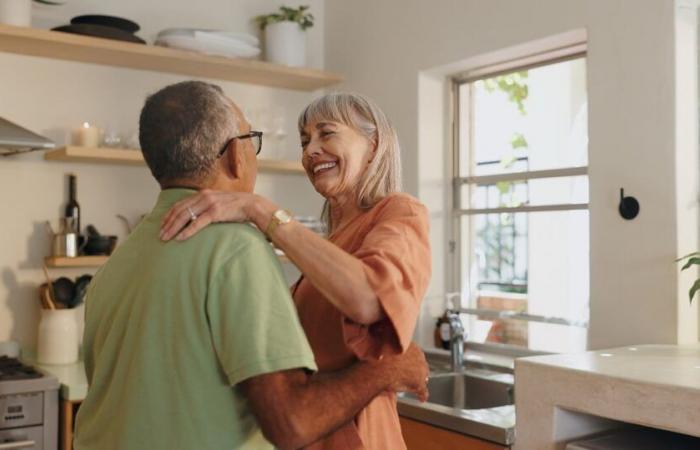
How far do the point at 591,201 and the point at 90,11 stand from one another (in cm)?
221

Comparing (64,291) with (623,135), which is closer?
(623,135)

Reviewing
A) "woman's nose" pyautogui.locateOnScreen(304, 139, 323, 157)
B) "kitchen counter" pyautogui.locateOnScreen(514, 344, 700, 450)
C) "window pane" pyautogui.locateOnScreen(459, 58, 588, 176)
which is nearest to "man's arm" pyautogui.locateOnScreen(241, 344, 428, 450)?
"woman's nose" pyautogui.locateOnScreen(304, 139, 323, 157)

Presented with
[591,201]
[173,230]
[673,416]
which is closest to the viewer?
[173,230]

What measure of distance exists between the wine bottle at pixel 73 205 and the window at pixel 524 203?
161 cm

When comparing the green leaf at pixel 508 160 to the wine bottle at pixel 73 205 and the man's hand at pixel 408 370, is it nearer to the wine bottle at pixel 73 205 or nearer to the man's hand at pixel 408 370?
the wine bottle at pixel 73 205

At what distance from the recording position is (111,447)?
1.20 m

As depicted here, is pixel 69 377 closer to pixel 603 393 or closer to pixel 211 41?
pixel 211 41

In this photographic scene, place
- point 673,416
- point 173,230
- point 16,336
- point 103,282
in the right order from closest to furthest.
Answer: point 173,230 < point 103,282 < point 673,416 < point 16,336

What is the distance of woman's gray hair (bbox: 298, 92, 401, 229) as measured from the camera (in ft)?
5.09

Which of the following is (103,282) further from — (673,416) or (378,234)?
(673,416)

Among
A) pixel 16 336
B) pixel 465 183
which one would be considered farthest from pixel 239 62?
pixel 16 336

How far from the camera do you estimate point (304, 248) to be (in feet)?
3.97

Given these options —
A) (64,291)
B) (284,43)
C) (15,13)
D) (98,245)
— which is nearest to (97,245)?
(98,245)

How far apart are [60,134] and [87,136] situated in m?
0.21
